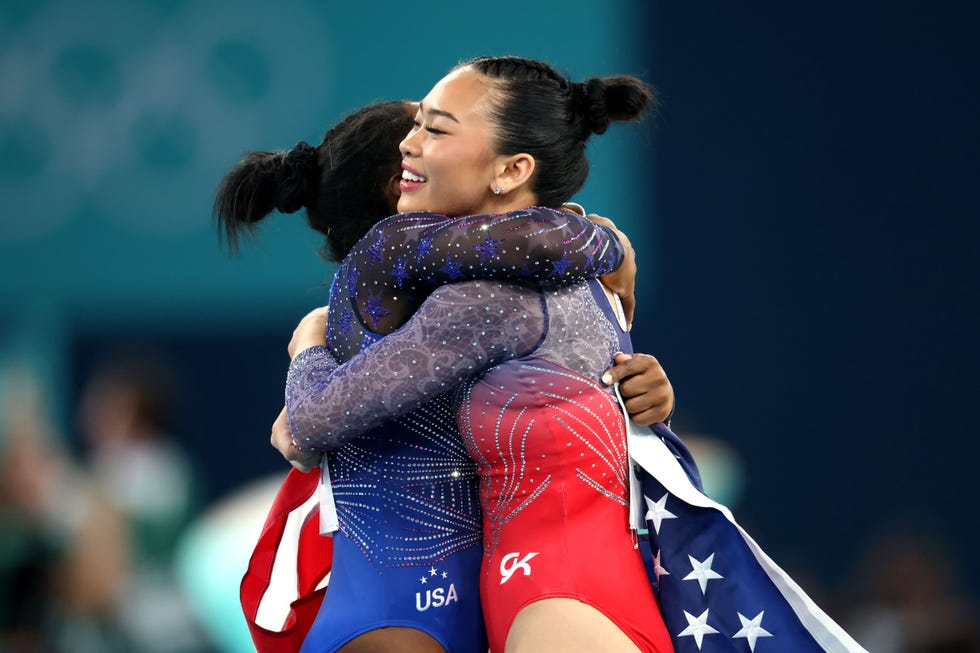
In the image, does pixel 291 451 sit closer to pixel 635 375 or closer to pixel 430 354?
pixel 430 354

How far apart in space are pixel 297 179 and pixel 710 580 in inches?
33.9

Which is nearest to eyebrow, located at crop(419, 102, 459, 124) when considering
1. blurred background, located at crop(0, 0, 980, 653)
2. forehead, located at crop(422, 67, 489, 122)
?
forehead, located at crop(422, 67, 489, 122)

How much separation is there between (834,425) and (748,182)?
1045 millimetres

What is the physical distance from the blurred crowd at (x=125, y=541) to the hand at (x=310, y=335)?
2.10m

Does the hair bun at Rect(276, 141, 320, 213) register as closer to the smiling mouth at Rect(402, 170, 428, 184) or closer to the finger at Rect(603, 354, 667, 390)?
the smiling mouth at Rect(402, 170, 428, 184)

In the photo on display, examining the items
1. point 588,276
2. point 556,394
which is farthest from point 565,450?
point 588,276

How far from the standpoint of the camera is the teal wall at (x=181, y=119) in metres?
4.73

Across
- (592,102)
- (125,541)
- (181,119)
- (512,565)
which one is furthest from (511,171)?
(181,119)

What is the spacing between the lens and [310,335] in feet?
6.31

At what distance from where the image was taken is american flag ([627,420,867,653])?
1675 millimetres

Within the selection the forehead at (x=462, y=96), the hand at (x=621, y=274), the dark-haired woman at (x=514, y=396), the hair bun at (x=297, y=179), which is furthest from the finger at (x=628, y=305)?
the hair bun at (x=297, y=179)

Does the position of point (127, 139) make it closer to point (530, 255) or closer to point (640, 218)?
point (640, 218)

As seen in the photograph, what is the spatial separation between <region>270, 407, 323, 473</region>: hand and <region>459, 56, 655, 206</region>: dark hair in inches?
19.3

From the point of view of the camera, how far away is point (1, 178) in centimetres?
487
